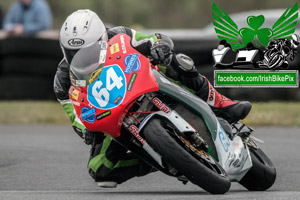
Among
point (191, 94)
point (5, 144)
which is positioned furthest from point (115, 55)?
point (5, 144)

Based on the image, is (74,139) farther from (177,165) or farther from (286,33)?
(177,165)

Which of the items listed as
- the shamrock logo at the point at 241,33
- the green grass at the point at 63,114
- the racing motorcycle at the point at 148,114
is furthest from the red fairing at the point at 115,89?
the green grass at the point at 63,114

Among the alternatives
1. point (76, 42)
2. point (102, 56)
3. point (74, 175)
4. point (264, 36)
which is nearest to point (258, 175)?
point (102, 56)

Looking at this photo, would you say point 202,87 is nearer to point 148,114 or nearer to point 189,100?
point 189,100

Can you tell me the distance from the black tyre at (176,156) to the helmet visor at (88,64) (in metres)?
0.51

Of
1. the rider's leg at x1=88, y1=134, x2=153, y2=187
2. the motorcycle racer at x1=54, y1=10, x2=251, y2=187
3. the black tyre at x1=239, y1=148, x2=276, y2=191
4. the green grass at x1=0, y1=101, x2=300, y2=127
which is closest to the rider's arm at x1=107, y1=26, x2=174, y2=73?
the motorcycle racer at x1=54, y1=10, x2=251, y2=187

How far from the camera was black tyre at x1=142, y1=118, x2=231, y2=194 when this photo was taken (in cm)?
477

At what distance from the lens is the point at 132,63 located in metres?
4.98

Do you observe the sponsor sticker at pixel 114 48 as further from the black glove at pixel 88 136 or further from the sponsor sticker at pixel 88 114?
the black glove at pixel 88 136

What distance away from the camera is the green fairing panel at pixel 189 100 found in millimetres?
5047

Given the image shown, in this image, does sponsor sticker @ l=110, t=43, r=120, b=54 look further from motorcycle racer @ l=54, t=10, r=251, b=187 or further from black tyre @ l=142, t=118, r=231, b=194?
black tyre @ l=142, t=118, r=231, b=194

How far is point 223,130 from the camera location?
17.6 ft

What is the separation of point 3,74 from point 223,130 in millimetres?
9257

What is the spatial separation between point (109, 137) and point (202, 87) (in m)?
0.75
